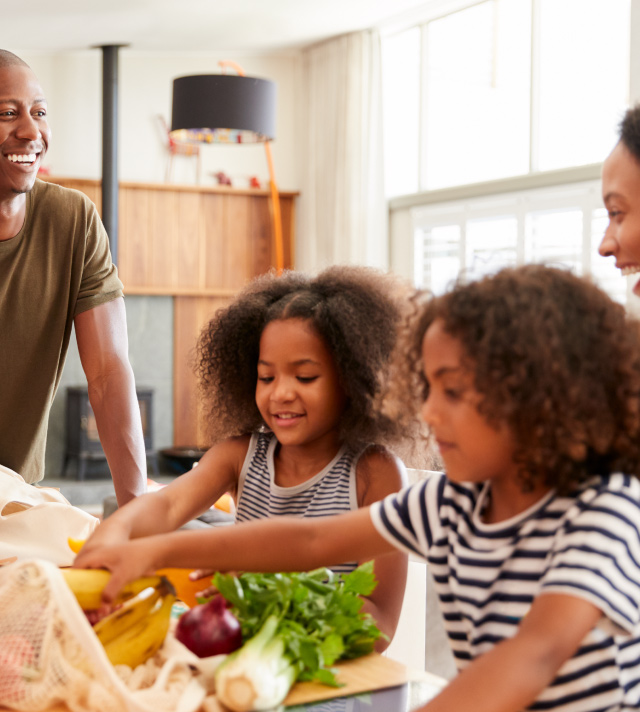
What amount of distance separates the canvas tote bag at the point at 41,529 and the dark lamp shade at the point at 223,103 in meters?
4.45

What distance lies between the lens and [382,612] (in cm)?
128

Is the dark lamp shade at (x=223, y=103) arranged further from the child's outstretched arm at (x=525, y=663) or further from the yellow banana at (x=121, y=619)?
the child's outstretched arm at (x=525, y=663)

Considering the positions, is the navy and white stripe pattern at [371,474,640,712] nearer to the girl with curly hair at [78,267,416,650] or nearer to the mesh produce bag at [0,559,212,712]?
the mesh produce bag at [0,559,212,712]

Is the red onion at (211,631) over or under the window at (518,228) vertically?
under

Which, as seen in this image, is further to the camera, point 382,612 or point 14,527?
point 14,527

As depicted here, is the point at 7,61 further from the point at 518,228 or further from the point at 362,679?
the point at 518,228

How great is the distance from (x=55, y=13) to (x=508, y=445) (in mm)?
6687

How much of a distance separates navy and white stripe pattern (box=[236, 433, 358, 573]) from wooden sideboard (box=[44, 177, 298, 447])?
20.1 feet

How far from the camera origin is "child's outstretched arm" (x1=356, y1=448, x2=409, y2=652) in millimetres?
1275

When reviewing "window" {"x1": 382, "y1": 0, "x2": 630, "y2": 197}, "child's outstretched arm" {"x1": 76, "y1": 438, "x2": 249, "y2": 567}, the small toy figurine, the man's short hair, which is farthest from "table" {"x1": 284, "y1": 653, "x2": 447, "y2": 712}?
the small toy figurine

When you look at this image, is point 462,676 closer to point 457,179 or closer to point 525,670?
point 525,670

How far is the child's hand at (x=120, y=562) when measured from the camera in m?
0.95

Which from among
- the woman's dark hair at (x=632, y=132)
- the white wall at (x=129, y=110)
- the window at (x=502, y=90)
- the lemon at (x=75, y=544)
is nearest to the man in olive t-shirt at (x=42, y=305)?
the lemon at (x=75, y=544)

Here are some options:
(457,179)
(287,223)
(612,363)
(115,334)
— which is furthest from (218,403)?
(287,223)
